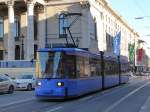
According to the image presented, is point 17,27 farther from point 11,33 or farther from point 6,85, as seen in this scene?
point 6,85

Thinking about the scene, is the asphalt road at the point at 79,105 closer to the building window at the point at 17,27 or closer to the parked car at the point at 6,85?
the parked car at the point at 6,85

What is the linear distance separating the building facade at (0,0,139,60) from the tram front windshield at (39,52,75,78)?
1586 inches

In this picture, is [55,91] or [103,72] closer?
[55,91]

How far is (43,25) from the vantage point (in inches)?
2832

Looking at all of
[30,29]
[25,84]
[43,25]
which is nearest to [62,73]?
[25,84]

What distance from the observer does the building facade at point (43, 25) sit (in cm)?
6694

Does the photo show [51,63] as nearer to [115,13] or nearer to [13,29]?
[13,29]

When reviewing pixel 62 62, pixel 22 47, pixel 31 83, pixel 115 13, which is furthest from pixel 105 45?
pixel 62 62

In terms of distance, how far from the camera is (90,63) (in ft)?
99.2

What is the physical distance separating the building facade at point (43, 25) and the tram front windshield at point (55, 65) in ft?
132

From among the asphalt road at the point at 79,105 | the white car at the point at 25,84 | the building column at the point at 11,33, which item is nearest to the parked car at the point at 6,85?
the white car at the point at 25,84

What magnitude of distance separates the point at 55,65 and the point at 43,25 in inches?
1885

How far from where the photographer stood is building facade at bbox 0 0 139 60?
220 ft

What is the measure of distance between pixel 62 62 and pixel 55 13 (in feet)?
157
